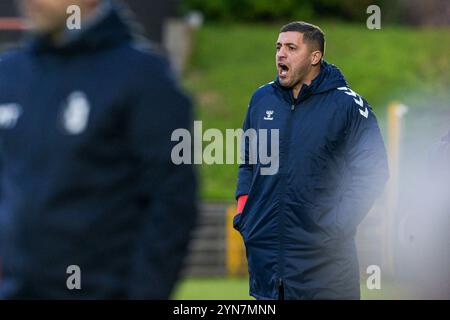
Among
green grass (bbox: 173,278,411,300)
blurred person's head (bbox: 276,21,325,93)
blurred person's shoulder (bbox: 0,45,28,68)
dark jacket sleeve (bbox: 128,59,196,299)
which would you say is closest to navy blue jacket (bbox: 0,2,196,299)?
dark jacket sleeve (bbox: 128,59,196,299)

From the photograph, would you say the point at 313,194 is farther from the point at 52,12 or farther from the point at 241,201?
the point at 52,12

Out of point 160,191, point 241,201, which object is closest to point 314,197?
point 241,201

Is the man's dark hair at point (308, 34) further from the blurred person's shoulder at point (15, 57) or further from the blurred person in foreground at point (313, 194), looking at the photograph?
the blurred person's shoulder at point (15, 57)

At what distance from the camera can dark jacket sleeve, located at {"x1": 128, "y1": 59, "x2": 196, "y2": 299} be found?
12.8 feet

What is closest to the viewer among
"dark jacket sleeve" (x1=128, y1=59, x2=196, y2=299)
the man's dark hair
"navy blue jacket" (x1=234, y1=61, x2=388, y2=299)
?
"dark jacket sleeve" (x1=128, y1=59, x2=196, y2=299)

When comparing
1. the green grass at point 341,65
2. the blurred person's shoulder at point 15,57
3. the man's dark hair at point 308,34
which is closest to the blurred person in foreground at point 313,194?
the man's dark hair at point 308,34

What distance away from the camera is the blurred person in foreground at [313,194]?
22.2 feet

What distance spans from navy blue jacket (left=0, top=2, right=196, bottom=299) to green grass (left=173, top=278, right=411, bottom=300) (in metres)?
7.67

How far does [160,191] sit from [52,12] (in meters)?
0.57

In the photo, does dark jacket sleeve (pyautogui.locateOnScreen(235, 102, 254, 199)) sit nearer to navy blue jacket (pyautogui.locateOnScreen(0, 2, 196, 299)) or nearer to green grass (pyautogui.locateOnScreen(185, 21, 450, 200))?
navy blue jacket (pyautogui.locateOnScreen(0, 2, 196, 299))

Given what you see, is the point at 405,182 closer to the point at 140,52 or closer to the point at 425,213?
the point at 425,213

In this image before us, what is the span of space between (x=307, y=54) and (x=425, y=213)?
1077 millimetres

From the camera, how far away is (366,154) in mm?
6812
